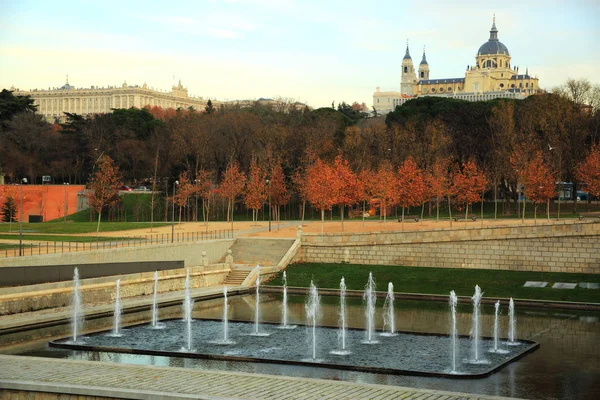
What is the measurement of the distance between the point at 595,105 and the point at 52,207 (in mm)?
58058

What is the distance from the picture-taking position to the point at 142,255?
4441cm

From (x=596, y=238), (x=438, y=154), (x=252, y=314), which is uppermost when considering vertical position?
(x=438, y=154)

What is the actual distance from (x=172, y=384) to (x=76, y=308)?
14.7 m

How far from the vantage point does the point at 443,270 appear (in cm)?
4781

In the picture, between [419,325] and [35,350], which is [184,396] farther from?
[419,325]

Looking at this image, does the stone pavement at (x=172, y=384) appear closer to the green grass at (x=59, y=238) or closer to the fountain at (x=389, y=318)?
the fountain at (x=389, y=318)

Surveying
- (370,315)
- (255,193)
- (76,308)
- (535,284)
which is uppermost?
(255,193)

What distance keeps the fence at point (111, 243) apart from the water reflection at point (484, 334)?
333 inches

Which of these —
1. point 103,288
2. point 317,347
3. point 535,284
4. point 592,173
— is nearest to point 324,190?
point 535,284

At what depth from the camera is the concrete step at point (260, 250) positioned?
167 ft

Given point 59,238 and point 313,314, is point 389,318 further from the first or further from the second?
point 59,238

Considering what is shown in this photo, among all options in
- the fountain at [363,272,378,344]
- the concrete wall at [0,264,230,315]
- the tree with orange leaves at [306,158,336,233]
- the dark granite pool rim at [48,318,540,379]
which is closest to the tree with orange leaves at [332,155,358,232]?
the tree with orange leaves at [306,158,336,233]

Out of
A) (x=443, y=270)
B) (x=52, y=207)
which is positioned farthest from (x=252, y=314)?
(x=52, y=207)

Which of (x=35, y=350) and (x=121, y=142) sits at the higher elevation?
(x=121, y=142)
